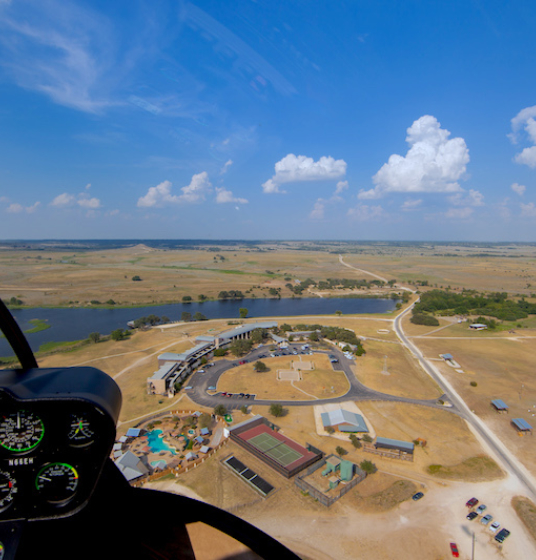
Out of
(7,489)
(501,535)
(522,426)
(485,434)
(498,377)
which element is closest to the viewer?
(7,489)

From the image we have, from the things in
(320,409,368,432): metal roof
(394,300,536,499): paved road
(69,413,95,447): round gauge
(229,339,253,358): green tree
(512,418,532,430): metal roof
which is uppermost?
(69,413,95,447): round gauge

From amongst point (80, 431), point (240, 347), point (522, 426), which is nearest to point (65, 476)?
point (80, 431)

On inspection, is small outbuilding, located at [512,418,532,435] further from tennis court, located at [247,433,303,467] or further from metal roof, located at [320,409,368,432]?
tennis court, located at [247,433,303,467]

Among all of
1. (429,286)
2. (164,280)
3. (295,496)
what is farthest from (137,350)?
(429,286)

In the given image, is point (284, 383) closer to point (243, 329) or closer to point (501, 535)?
point (243, 329)

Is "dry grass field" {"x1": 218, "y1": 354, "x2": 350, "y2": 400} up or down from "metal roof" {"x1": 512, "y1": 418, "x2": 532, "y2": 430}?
up

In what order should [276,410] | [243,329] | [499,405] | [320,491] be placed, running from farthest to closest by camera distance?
[243,329], [499,405], [276,410], [320,491]

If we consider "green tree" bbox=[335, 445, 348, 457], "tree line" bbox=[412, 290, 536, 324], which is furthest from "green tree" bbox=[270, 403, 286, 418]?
"tree line" bbox=[412, 290, 536, 324]
